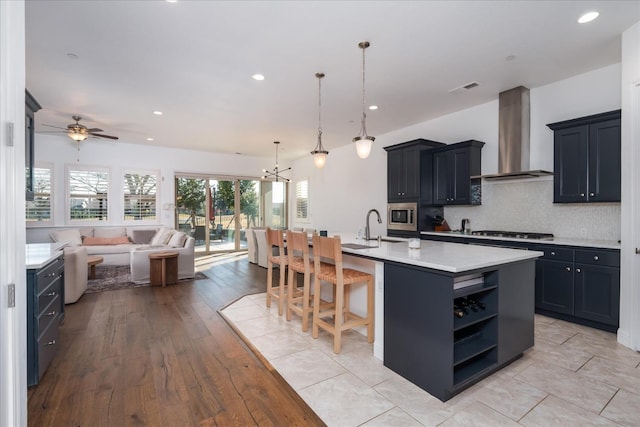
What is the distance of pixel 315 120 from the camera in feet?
17.8

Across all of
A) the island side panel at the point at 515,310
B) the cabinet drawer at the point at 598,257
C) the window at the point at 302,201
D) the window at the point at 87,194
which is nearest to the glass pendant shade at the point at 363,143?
the island side panel at the point at 515,310

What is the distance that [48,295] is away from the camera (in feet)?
8.06

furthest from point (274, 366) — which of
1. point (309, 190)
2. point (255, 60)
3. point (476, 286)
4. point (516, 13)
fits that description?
point (309, 190)

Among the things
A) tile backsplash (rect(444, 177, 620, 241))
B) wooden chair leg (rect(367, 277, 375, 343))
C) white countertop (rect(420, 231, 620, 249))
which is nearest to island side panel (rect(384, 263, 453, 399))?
wooden chair leg (rect(367, 277, 375, 343))

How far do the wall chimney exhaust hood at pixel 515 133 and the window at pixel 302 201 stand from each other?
561cm

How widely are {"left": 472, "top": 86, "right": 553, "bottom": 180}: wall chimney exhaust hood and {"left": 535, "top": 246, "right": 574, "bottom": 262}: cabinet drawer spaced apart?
3.35 feet

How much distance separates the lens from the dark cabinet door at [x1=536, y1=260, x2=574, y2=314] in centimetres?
333

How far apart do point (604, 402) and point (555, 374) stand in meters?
0.34

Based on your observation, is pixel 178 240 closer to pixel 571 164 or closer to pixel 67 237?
pixel 67 237

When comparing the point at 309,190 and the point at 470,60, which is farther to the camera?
the point at 309,190

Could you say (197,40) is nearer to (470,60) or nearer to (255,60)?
(255,60)

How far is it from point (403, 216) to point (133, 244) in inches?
235

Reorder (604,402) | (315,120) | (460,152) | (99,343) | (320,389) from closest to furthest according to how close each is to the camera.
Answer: (604,402) → (320,389) → (99,343) → (460,152) → (315,120)

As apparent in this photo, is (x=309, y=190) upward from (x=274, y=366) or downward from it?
upward
